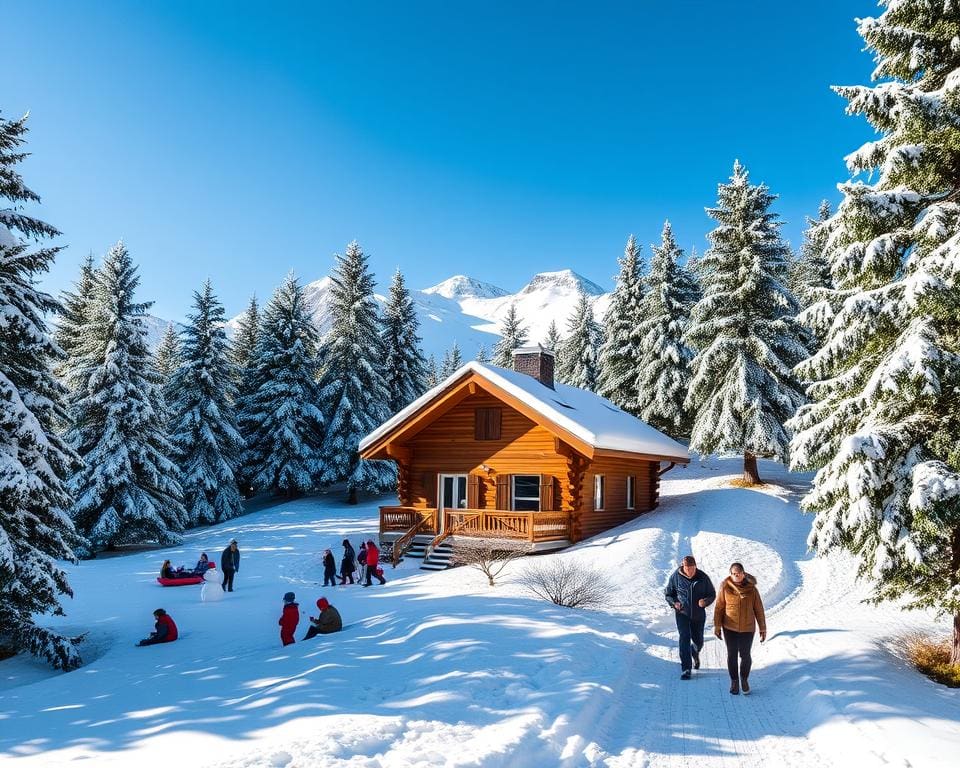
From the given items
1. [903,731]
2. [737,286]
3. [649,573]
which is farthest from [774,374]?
[903,731]

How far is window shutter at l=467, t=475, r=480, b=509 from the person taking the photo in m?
22.1

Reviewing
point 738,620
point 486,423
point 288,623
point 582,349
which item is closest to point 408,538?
point 486,423

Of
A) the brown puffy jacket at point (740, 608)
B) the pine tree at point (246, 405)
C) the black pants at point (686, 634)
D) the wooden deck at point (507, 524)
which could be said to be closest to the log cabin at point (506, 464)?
the wooden deck at point (507, 524)

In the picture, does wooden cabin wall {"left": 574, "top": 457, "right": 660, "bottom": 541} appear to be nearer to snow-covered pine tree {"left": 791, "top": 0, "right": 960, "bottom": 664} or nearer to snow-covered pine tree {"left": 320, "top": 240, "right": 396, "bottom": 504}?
snow-covered pine tree {"left": 791, "top": 0, "right": 960, "bottom": 664}

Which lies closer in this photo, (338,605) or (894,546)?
(894,546)

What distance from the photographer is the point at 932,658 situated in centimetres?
948

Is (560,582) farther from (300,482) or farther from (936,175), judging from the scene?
(300,482)

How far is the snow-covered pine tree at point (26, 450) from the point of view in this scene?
11.4 meters

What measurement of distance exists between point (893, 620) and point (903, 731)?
6.48m

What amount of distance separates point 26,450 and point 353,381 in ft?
76.3

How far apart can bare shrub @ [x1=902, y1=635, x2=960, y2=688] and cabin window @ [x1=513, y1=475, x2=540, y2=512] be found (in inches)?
489

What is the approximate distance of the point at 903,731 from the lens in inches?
252

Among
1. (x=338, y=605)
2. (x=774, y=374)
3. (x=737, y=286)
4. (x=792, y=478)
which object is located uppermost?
(x=737, y=286)

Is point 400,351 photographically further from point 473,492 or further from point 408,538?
point 408,538
